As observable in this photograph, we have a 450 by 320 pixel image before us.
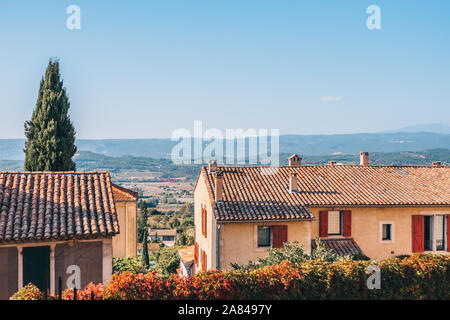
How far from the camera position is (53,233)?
11.9 metres

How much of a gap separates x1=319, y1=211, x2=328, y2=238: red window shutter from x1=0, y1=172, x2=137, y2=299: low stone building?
1045 centimetres

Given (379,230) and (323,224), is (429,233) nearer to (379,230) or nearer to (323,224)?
(379,230)

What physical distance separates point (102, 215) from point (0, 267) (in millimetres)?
3048

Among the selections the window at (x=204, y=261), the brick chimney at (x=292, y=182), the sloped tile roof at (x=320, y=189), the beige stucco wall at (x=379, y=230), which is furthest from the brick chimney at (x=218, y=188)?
the beige stucco wall at (x=379, y=230)

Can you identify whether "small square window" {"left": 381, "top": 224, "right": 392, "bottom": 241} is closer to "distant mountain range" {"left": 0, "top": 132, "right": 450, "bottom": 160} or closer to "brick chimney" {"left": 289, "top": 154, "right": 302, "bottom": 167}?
"brick chimney" {"left": 289, "top": 154, "right": 302, "bottom": 167}

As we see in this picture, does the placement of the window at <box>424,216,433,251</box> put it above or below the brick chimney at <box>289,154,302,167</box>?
below

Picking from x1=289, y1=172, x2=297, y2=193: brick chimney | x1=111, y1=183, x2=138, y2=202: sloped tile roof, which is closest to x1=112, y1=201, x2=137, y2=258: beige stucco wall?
x1=111, y1=183, x2=138, y2=202: sloped tile roof

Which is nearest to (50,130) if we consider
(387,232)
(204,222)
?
(204,222)

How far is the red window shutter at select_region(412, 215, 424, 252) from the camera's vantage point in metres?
20.5

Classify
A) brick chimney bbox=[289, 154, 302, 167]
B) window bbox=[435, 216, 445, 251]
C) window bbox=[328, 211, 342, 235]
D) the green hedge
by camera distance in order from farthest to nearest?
brick chimney bbox=[289, 154, 302, 167] < window bbox=[435, 216, 445, 251] < window bbox=[328, 211, 342, 235] < the green hedge

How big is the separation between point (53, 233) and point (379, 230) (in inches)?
590

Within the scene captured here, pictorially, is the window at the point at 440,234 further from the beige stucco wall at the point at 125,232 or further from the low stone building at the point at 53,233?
the beige stucco wall at the point at 125,232

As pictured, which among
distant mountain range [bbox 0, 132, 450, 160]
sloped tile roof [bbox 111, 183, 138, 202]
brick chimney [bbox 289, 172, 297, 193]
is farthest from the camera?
distant mountain range [bbox 0, 132, 450, 160]
